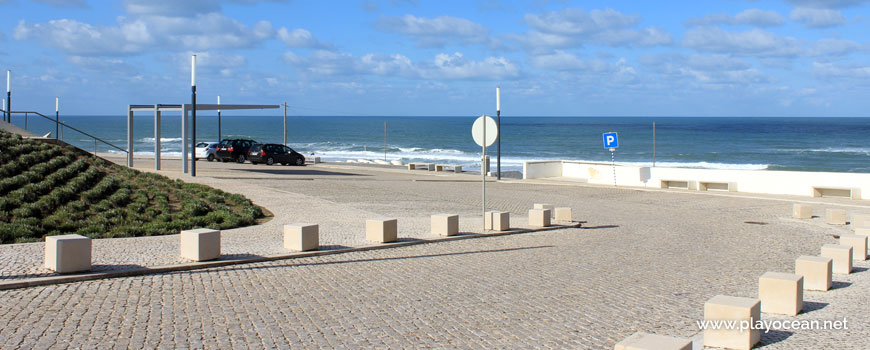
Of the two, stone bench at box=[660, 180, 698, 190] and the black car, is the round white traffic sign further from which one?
the black car

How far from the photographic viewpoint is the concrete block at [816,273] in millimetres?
8773

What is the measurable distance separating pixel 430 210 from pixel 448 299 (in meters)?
10.3

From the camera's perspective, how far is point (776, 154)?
7331cm

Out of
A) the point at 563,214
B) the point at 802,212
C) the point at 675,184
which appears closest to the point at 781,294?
the point at 563,214

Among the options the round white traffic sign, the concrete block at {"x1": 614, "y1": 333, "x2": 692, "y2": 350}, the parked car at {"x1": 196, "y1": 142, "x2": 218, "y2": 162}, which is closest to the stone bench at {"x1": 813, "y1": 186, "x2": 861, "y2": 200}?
the round white traffic sign

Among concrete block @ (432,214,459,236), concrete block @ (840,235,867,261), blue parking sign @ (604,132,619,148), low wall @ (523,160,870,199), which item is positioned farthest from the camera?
blue parking sign @ (604,132,619,148)

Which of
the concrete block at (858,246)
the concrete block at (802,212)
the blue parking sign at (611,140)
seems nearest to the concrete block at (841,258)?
the concrete block at (858,246)

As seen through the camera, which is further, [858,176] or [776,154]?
[776,154]

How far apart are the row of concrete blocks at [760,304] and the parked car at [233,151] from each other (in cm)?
3443

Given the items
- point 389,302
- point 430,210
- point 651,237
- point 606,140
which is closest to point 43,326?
point 389,302

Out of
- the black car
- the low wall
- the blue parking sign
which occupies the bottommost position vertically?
the low wall

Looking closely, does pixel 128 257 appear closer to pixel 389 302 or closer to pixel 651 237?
pixel 389 302

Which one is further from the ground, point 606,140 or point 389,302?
point 606,140

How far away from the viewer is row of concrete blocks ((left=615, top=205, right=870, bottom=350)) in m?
5.43
